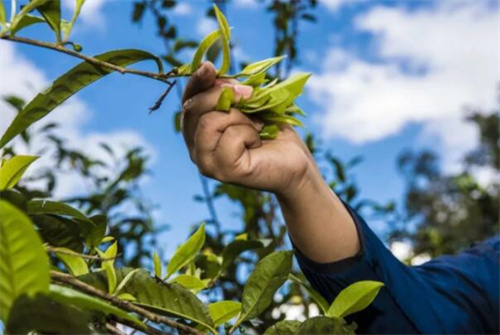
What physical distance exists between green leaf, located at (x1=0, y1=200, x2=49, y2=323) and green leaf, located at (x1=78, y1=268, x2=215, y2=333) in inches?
7.7

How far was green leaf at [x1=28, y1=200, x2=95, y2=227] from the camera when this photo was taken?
1.79 feet

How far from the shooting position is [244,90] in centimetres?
70

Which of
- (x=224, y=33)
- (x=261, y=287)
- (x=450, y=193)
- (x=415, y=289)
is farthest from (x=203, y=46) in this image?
(x=450, y=193)

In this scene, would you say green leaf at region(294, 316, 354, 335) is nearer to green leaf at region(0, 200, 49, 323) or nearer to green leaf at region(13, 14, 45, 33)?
green leaf at region(0, 200, 49, 323)

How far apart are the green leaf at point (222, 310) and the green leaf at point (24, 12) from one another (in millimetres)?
290

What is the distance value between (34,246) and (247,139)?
444mm

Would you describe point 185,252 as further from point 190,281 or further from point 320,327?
point 320,327

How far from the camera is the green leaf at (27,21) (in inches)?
20.8

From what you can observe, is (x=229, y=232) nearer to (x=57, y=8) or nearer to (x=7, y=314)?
(x=57, y=8)

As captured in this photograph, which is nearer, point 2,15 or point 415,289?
point 2,15

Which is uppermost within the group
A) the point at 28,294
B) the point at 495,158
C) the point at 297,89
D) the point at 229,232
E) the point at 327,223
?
the point at 297,89

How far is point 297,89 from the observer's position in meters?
0.68

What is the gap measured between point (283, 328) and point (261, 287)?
0.05 m

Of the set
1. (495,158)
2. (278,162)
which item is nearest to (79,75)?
(278,162)
